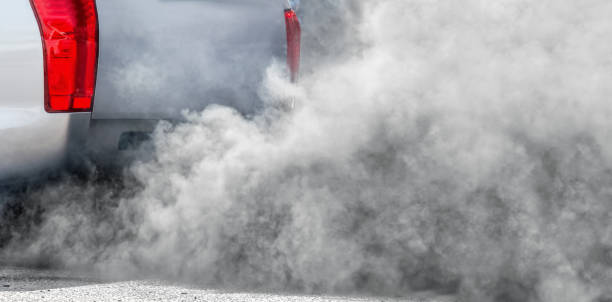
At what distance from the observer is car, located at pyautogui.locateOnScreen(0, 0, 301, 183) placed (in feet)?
9.30

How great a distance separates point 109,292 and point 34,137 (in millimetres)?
633

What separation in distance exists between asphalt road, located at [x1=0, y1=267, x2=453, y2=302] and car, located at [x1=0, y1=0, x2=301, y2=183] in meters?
0.40

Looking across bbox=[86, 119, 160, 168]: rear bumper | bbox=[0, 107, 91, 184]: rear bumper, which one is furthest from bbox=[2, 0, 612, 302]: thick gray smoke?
bbox=[0, 107, 91, 184]: rear bumper

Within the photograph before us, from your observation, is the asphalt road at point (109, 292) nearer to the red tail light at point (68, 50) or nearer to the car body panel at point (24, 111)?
the car body panel at point (24, 111)

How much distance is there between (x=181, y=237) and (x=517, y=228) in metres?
1.32

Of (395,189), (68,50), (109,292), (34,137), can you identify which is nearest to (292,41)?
(395,189)

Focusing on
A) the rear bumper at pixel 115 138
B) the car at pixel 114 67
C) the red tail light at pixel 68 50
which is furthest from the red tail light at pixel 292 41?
the red tail light at pixel 68 50

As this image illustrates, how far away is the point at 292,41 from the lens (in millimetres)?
3295

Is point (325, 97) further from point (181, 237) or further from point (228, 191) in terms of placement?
point (181, 237)

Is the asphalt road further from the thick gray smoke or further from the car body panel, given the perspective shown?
the car body panel

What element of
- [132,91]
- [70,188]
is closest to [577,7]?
[132,91]

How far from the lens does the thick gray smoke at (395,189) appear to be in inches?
118

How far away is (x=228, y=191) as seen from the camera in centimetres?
333

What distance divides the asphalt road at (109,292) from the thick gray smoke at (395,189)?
16 centimetres
